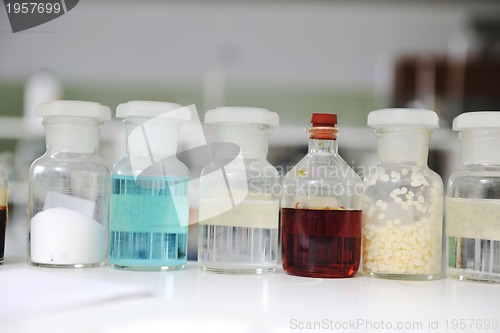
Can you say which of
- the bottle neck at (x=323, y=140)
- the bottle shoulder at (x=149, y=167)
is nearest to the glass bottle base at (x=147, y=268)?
the bottle shoulder at (x=149, y=167)

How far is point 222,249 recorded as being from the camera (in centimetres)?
78

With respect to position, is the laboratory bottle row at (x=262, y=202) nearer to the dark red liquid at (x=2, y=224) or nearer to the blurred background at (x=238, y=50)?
the dark red liquid at (x=2, y=224)

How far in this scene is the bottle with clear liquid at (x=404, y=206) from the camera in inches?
30.3

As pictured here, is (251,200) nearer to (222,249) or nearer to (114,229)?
(222,249)

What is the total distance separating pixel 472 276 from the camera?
78 cm

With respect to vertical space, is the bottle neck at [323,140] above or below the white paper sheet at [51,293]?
above

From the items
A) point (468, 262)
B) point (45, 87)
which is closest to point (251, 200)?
point (468, 262)

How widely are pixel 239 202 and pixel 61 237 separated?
0.22 m

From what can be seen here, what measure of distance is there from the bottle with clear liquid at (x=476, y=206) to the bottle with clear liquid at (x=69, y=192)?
0.44 metres

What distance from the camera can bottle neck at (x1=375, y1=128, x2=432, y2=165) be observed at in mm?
801

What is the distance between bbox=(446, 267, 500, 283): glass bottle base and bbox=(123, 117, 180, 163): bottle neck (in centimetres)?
38

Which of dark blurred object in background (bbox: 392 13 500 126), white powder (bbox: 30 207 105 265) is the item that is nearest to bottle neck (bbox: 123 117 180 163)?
white powder (bbox: 30 207 105 265)

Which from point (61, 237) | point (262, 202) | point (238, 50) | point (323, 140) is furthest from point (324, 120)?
point (238, 50)

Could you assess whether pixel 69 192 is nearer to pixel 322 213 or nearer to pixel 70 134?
pixel 70 134
